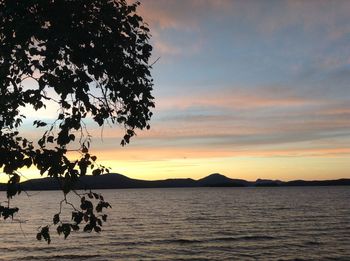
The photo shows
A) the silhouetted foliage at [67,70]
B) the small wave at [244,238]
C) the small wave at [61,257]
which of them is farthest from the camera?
the small wave at [244,238]

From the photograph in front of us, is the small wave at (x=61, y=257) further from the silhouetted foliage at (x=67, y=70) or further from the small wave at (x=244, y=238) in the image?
the silhouetted foliage at (x=67, y=70)

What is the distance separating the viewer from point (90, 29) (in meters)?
6.33

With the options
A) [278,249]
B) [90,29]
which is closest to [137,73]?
[90,29]

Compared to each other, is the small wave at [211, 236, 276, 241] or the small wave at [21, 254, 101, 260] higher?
the small wave at [211, 236, 276, 241]

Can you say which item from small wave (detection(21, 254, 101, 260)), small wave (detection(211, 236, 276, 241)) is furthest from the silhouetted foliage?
small wave (detection(211, 236, 276, 241))

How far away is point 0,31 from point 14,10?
416 mm

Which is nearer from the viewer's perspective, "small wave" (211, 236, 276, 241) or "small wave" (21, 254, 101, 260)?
"small wave" (21, 254, 101, 260)

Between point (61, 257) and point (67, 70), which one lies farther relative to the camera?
point (61, 257)

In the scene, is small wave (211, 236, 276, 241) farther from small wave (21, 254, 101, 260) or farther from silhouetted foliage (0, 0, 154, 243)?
silhouetted foliage (0, 0, 154, 243)

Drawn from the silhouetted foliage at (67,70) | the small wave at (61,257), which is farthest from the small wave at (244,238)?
the silhouetted foliage at (67,70)

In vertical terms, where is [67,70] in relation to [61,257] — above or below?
above

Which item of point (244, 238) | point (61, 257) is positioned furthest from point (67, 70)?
point (244, 238)

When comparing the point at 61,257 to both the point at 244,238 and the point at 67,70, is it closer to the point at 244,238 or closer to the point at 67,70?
the point at 244,238

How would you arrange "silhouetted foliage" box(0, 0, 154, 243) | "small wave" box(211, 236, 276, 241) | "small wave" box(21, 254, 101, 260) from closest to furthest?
"silhouetted foliage" box(0, 0, 154, 243)
"small wave" box(21, 254, 101, 260)
"small wave" box(211, 236, 276, 241)
